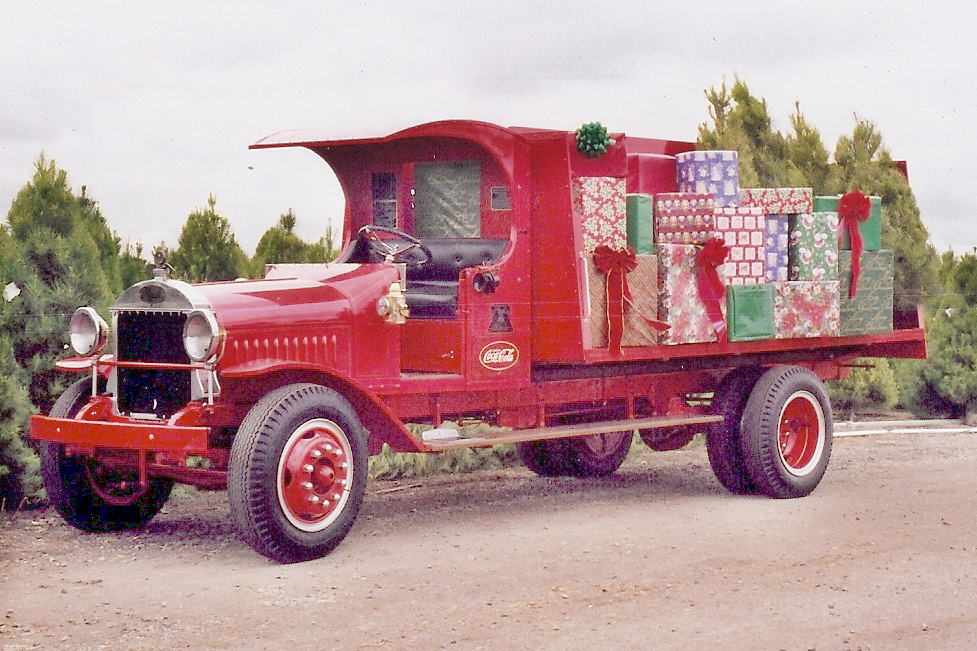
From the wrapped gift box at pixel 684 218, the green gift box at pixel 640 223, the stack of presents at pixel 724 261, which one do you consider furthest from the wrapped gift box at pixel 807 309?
the green gift box at pixel 640 223

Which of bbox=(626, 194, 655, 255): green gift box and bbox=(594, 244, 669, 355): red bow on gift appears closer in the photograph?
bbox=(594, 244, 669, 355): red bow on gift

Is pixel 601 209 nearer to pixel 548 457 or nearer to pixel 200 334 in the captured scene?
pixel 548 457

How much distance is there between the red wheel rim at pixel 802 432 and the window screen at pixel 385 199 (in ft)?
10.4

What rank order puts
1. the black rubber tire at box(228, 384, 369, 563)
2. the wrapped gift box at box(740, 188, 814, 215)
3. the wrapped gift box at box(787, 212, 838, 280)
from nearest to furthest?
the black rubber tire at box(228, 384, 369, 563)
the wrapped gift box at box(740, 188, 814, 215)
the wrapped gift box at box(787, 212, 838, 280)

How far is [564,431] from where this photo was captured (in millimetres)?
9648

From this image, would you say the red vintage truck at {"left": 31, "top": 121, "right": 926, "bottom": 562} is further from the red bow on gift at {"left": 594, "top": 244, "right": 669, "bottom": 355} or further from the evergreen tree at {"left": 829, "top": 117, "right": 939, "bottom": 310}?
the evergreen tree at {"left": 829, "top": 117, "right": 939, "bottom": 310}

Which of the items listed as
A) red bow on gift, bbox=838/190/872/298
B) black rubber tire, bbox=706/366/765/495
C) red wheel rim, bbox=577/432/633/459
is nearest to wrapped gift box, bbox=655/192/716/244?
black rubber tire, bbox=706/366/765/495

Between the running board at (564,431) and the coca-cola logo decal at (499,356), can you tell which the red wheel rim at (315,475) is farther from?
the coca-cola logo decal at (499,356)

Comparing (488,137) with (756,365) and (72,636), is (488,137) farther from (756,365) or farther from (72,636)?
(72,636)

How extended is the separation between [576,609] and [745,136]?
10.2 m

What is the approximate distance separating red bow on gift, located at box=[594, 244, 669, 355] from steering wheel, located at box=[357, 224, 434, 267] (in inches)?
45.3

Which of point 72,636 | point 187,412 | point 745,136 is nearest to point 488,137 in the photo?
point 187,412

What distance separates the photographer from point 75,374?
10.2 meters

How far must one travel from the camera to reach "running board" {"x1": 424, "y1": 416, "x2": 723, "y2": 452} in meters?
9.03
